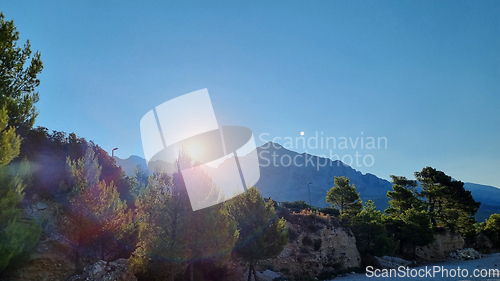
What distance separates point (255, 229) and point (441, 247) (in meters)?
47.3

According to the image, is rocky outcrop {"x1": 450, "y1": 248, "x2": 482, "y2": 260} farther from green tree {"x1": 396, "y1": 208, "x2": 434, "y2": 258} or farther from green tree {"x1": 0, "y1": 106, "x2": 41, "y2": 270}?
green tree {"x1": 0, "y1": 106, "x2": 41, "y2": 270}

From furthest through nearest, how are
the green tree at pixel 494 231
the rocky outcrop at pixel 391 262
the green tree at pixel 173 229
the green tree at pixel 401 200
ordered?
the green tree at pixel 494 231 → the green tree at pixel 401 200 → the rocky outcrop at pixel 391 262 → the green tree at pixel 173 229

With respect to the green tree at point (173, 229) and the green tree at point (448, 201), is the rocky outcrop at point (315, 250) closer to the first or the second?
the green tree at point (173, 229)

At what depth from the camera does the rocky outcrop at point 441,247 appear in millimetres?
49312

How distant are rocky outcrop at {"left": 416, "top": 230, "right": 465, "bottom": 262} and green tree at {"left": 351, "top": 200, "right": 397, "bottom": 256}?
13.7m

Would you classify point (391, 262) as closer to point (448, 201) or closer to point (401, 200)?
point (401, 200)

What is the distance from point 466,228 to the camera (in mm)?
57250

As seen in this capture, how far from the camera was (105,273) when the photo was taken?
48.8 ft

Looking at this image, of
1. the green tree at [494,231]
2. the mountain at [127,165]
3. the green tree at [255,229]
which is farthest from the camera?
the green tree at [494,231]

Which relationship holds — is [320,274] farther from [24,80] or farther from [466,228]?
[466,228]

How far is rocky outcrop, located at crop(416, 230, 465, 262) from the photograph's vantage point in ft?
162

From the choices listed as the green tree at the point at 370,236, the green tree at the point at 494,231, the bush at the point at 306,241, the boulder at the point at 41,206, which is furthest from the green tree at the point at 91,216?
the green tree at the point at 494,231

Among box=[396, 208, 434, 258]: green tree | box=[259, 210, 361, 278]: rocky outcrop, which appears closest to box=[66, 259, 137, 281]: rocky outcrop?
box=[259, 210, 361, 278]: rocky outcrop

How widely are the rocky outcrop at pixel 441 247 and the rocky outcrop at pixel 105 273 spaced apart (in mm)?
49897
